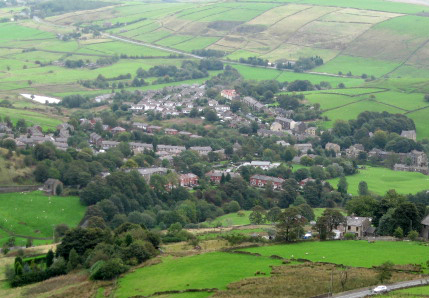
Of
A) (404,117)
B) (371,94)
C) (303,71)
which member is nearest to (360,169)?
(404,117)

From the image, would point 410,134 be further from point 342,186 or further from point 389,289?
point 389,289

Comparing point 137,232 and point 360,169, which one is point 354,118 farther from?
point 137,232

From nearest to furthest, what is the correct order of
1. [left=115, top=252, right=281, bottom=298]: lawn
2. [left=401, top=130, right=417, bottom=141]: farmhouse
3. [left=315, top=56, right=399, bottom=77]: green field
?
1. [left=115, top=252, right=281, bottom=298]: lawn
2. [left=401, top=130, right=417, bottom=141]: farmhouse
3. [left=315, top=56, right=399, bottom=77]: green field

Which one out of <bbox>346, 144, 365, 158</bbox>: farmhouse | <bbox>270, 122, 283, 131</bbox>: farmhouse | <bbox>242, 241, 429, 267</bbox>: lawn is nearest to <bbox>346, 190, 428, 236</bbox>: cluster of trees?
<bbox>242, 241, 429, 267</bbox>: lawn

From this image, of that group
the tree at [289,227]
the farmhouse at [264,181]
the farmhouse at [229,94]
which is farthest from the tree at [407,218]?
the farmhouse at [229,94]

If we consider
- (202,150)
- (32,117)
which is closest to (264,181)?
(202,150)

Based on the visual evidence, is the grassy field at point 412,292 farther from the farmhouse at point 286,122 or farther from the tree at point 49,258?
the farmhouse at point 286,122

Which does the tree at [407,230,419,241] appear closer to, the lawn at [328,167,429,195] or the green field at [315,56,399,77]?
the lawn at [328,167,429,195]
